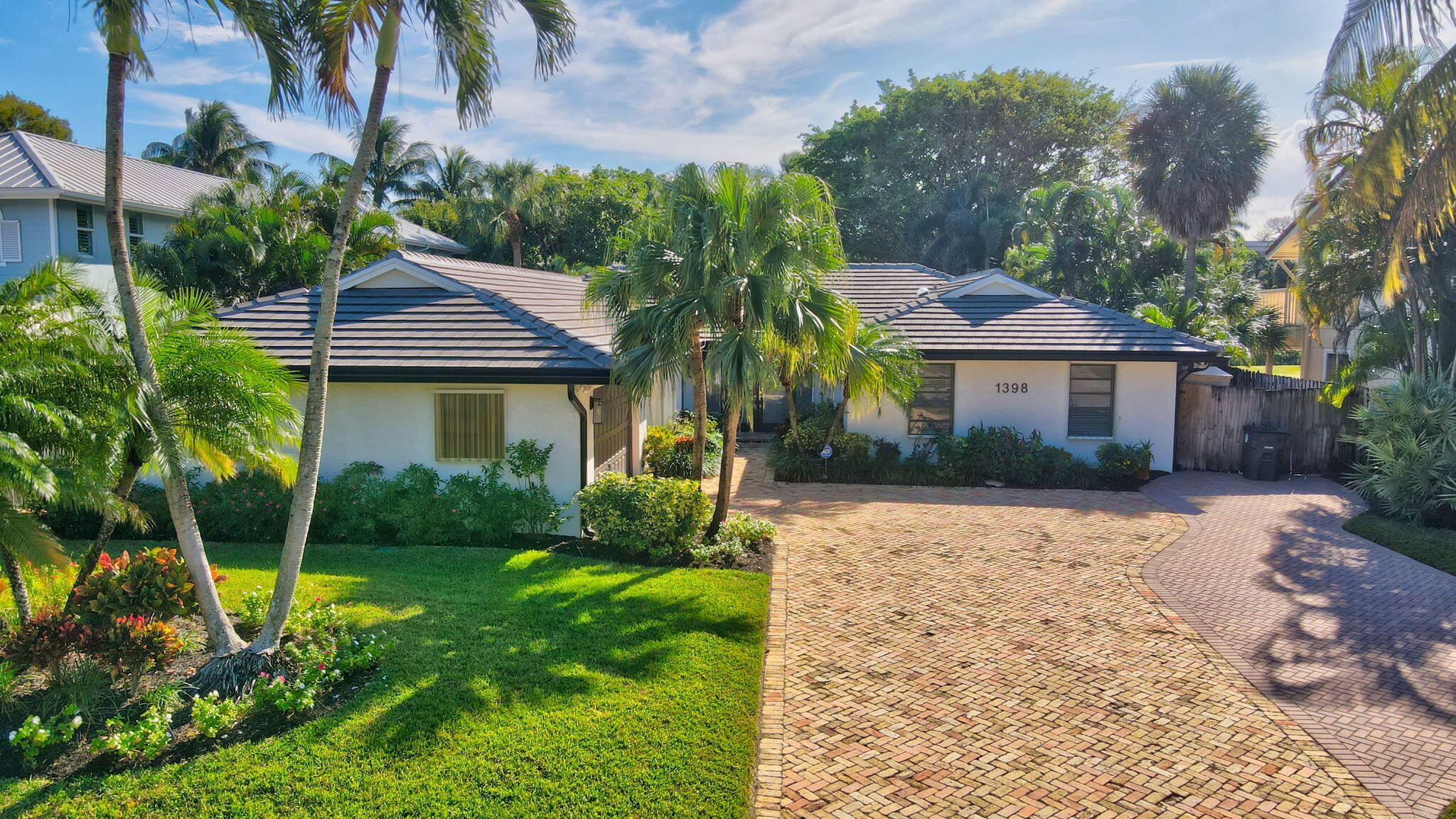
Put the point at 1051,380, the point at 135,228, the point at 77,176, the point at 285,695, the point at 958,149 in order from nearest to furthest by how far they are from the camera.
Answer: the point at 285,695 < the point at 1051,380 < the point at 77,176 < the point at 135,228 < the point at 958,149

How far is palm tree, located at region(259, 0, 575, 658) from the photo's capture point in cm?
613

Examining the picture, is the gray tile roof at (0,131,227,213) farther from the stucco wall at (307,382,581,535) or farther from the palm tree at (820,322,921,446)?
the palm tree at (820,322,921,446)

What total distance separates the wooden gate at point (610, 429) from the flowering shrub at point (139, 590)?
5.52m

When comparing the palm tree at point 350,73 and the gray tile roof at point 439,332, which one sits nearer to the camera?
the palm tree at point 350,73

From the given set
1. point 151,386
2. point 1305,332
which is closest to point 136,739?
point 151,386

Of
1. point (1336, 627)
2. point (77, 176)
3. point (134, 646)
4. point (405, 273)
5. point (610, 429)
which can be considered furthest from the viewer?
point (77, 176)


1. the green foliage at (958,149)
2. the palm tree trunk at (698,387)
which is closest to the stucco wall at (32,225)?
the palm tree trunk at (698,387)

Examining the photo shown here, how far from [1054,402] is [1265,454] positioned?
4.15 metres

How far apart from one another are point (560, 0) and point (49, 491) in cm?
516

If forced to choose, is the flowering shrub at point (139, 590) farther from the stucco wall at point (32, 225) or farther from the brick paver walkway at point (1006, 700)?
the stucco wall at point (32, 225)

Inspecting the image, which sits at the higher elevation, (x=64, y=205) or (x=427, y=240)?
(x=427, y=240)

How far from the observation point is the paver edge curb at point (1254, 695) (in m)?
5.53

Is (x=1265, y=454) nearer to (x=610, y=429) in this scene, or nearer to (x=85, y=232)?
(x=610, y=429)

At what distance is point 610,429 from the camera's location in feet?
43.7
